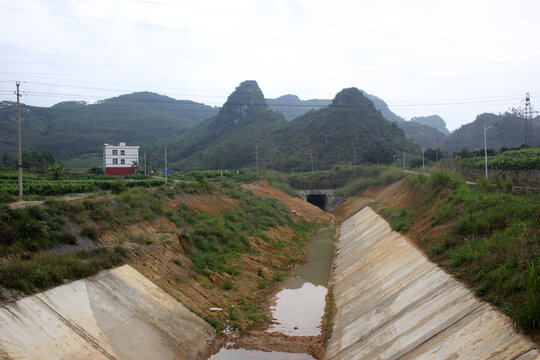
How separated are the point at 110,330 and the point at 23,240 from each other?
545 cm

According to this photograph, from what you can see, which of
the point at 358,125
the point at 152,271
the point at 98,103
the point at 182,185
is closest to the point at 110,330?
the point at 152,271

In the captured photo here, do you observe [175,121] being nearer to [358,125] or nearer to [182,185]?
[358,125]

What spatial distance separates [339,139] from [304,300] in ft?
270

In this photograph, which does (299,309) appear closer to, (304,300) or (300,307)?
(300,307)

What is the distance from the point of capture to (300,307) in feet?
67.1

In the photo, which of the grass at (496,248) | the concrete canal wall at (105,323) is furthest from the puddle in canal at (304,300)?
the grass at (496,248)

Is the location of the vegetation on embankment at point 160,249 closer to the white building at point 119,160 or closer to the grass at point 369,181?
the grass at point 369,181

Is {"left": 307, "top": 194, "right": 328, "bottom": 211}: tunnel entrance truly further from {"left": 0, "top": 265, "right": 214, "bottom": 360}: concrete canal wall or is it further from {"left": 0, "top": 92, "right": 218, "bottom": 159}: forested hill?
{"left": 0, "top": 265, "right": 214, "bottom": 360}: concrete canal wall

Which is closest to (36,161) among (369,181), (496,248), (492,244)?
(369,181)

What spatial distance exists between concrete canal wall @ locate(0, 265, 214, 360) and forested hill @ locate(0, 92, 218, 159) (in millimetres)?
55648

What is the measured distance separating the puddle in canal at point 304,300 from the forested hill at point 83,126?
47169 mm

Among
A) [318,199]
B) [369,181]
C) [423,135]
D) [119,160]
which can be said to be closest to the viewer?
[369,181]

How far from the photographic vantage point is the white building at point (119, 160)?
225 ft

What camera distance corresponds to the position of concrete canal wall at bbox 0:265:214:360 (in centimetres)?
1020
